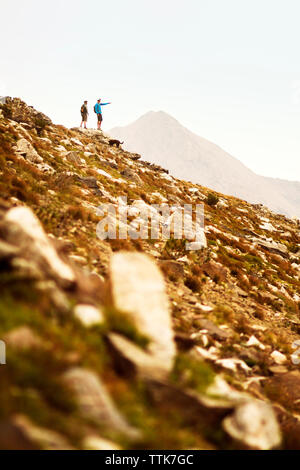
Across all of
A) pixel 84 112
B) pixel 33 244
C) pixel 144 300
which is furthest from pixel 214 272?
pixel 84 112

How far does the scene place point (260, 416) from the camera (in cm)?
389

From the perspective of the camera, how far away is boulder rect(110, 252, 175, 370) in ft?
12.9

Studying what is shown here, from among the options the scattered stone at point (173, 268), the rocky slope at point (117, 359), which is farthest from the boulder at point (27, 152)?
the scattered stone at point (173, 268)

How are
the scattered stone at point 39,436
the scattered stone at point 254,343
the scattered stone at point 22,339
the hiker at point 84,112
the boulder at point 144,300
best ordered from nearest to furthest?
the scattered stone at point 39,436, the scattered stone at point 22,339, the boulder at point 144,300, the scattered stone at point 254,343, the hiker at point 84,112

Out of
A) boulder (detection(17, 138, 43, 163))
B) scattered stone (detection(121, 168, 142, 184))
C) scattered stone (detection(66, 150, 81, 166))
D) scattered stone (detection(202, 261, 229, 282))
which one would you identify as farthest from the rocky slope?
scattered stone (detection(121, 168, 142, 184))

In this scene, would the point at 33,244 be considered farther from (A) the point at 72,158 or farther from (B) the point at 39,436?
(A) the point at 72,158

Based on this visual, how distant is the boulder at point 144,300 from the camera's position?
12.9ft

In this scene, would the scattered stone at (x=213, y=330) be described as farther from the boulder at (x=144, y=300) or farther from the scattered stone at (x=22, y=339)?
the scattered stone at (x=22, y=339)

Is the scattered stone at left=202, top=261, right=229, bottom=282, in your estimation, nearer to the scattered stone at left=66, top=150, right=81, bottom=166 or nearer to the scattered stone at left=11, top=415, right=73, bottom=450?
the scattered stone at left=11, top=415, right=73, bottom=450

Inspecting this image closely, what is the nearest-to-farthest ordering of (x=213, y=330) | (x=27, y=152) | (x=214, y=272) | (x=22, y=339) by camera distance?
(x=22, y=339)
(x=213, y=330)
(x=214, y=272)
(x=27, y=152)

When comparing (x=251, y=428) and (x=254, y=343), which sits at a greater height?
(x=254, y=343)

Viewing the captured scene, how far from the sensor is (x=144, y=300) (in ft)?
13.9

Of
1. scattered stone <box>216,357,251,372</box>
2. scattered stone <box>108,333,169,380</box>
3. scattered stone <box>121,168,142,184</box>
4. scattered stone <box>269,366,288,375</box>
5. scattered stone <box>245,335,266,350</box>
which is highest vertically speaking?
scattered stone <box>121,168,142,184</box>
